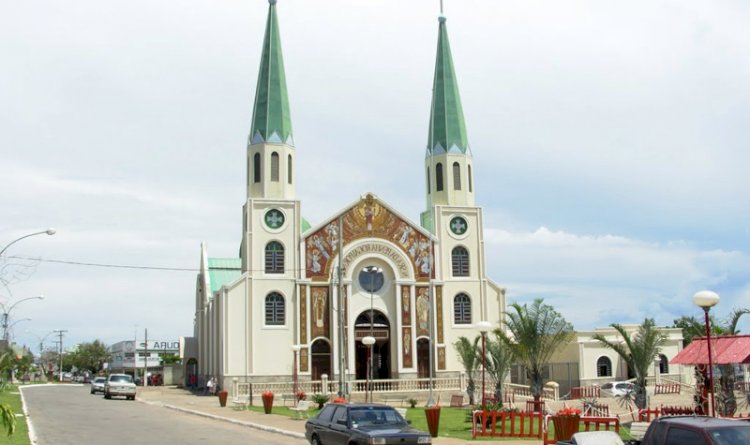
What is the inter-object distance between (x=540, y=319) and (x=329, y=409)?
46.6ft

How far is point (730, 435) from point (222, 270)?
183 ft

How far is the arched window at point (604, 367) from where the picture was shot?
5062cm

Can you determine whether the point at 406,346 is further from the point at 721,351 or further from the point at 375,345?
the point at 721,351

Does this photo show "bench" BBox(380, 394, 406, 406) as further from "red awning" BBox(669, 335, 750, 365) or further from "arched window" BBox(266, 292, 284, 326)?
"red awning" BBox(669, 335, 750, 365)

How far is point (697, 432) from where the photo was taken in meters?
11.4

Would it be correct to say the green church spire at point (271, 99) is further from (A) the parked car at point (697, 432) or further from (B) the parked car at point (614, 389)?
(A) the parked car at point (697, 432)

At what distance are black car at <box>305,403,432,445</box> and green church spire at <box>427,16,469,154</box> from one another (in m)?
37.4

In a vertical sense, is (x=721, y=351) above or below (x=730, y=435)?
above

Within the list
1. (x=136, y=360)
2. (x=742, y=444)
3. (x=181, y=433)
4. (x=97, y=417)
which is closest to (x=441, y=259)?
(x=97, y=417)

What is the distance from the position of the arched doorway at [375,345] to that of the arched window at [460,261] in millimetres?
5783

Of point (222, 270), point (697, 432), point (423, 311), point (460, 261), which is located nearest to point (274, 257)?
point (423, 311)

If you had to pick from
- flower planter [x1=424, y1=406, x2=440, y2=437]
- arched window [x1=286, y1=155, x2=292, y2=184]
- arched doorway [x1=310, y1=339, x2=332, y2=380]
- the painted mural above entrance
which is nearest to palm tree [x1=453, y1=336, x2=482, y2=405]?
the painted mural above entrance

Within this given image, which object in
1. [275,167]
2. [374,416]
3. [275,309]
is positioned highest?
[275,167]

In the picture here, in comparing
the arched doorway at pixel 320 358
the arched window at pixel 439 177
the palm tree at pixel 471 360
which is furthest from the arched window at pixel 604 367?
the arched doorway at pixel 320 358
